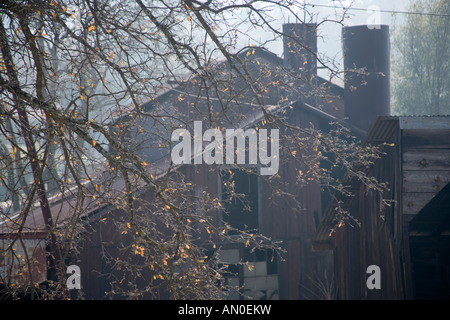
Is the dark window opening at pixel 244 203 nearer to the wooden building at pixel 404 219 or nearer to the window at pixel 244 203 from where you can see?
the window at pixel 244 203

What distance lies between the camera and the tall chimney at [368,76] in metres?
16.3

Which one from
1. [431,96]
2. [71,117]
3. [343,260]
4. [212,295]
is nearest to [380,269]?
[343,260]

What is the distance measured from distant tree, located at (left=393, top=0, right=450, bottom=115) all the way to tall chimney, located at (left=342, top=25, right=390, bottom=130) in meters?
A: 13.9

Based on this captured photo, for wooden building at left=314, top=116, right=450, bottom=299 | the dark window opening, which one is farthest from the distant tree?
wooden building at left=314, top=116, right=450, bottom=299

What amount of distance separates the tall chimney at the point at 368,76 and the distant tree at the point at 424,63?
13895 mm

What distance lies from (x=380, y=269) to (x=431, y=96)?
23.9 metres

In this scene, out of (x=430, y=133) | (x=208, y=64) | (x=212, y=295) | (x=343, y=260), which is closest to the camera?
(x=212, y=295)

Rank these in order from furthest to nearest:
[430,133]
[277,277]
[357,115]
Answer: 1. [357,115]
2. [277,277]
3. [430,133]

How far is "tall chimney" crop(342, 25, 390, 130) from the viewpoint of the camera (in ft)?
53.5

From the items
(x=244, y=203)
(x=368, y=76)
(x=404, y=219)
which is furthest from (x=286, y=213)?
→ (x=404, y=219)

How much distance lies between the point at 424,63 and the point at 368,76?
16.2 meters

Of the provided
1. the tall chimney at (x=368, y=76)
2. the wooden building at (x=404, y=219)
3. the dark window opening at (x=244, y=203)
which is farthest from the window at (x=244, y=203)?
the wooden building at (x=404, y=219)

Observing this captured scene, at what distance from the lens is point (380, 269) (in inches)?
337
